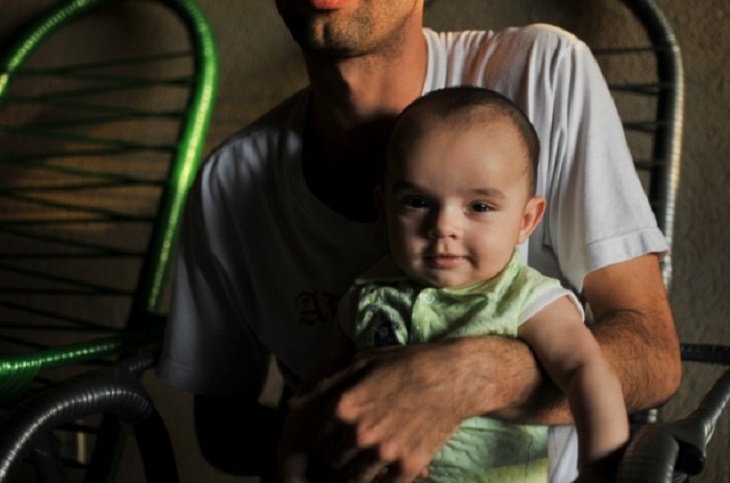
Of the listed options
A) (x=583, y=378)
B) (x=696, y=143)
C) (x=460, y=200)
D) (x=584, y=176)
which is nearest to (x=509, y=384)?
(x=583, y=378)

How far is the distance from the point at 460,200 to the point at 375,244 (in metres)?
0.23

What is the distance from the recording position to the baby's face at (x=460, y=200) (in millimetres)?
934

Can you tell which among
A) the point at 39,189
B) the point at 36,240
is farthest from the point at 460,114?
the point at 36,240

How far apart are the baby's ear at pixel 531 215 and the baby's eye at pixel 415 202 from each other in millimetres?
101

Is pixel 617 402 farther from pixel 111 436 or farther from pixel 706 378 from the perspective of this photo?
pixel 111 436

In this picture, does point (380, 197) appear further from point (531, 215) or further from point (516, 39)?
point (516, 39)

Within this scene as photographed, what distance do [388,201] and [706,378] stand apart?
715 mm

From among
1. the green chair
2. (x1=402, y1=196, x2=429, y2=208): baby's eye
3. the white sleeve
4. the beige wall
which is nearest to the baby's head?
(x1=402, y1=196, x2=429, y2=208): baby's eye

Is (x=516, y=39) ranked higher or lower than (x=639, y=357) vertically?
higher

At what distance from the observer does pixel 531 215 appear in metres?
1.00

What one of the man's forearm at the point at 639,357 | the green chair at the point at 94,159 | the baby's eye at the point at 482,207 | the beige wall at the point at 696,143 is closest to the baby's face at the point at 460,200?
the baby's eye at the point at 482,207

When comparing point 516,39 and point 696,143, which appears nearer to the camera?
point 516,39

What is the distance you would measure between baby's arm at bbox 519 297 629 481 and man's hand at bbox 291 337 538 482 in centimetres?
3

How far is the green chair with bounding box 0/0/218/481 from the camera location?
1682 mm
